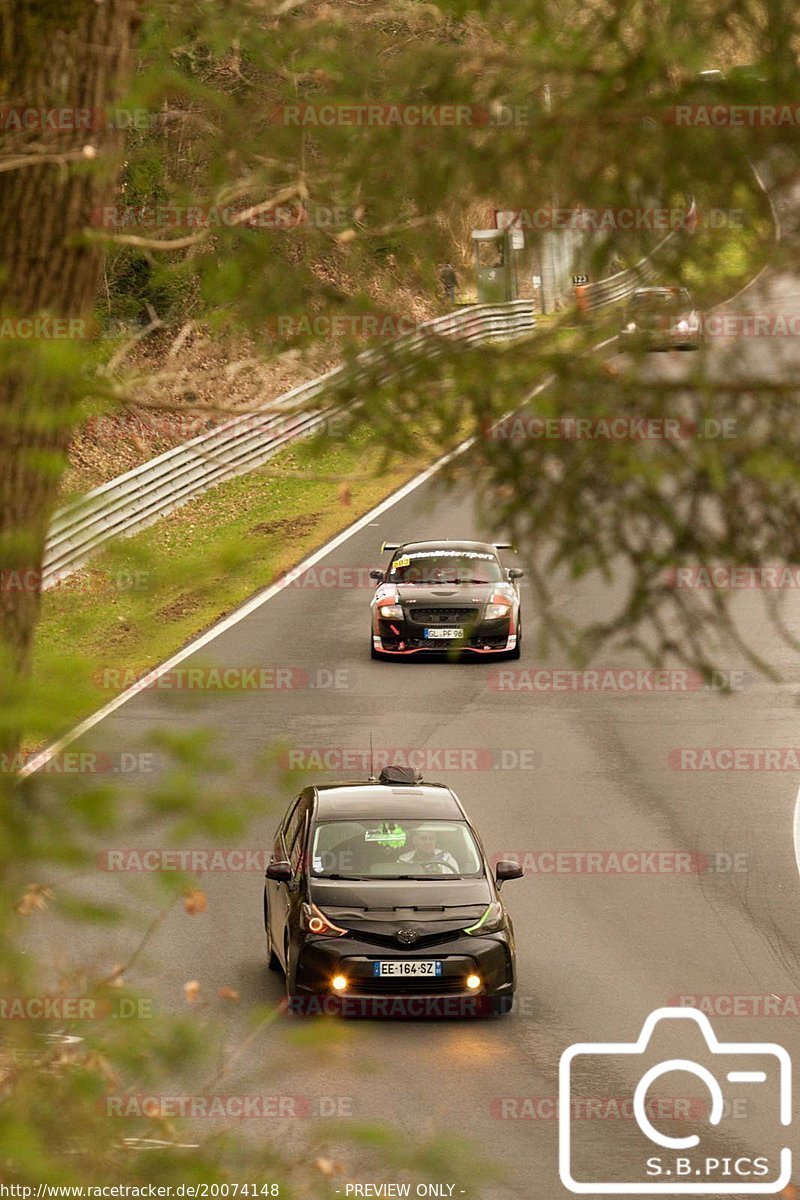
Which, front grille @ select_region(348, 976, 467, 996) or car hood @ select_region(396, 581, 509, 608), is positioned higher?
car hood @ select_region(396, 581, 509, 608)

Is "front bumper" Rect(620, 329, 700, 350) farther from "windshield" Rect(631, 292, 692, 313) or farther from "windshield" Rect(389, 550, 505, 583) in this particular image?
"windshield" Rect(389, 550, 505, 583)

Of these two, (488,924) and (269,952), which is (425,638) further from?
(488,924)

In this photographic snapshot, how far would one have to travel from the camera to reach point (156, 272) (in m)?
6.61

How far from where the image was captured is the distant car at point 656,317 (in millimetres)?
5961

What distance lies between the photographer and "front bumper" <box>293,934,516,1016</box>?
15.0m

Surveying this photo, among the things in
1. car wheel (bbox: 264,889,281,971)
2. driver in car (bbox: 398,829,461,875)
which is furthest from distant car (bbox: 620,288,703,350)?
car wheel (bbox: 264,889,281,971)

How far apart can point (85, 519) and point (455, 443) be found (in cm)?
154

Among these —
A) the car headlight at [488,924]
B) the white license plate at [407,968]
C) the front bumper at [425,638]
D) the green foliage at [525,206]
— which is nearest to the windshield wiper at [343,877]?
the white license plate at [407,968]

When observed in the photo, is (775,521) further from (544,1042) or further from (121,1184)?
(544,1042)

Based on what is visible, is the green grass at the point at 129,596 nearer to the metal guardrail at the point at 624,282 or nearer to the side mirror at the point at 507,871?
the metal guardrail at the point at 624,282

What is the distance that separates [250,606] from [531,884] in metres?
14.1

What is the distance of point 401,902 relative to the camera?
A: 1539 cm

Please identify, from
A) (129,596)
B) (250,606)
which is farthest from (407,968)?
(250,606)

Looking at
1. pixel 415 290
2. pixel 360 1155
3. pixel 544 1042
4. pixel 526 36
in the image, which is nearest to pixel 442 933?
pixel 544 1042
